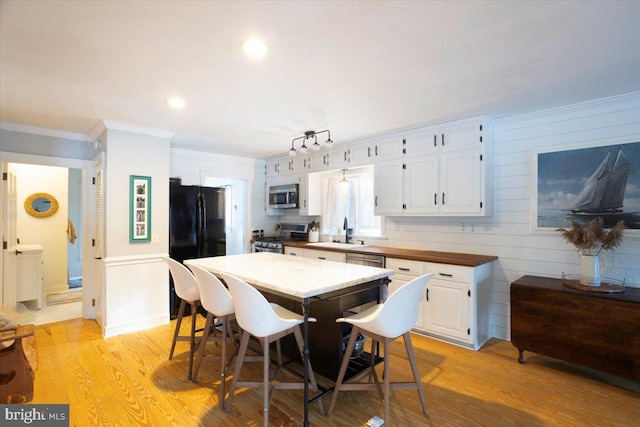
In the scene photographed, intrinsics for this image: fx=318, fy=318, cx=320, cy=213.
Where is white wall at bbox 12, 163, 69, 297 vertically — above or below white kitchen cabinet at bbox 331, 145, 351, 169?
below

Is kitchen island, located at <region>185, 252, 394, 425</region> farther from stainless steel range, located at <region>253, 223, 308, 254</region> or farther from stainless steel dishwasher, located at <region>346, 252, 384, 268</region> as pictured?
stainless steel range, located at <region>253, 223, 308, 254</region>

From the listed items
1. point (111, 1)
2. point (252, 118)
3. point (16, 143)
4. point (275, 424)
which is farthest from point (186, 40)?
point (16, 143)

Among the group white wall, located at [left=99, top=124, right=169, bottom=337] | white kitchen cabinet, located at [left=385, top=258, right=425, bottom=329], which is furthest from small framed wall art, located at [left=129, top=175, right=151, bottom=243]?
white kitchen cabinet, located at [left=385, top=258, right=425, bottom=329]

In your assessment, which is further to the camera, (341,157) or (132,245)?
(341,157)

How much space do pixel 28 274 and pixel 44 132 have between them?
7.31 ft

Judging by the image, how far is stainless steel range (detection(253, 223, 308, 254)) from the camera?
517 cm

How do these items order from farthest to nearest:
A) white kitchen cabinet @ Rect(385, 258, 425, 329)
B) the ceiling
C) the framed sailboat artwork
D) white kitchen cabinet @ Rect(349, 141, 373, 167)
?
white kitchen cabinet @ Rect(349, 141, 373, 167) < white kitchen cabinet @ Rect(385, 258, 425, 329) < the framed sailboat artwork < the ceiling

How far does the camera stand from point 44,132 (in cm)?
379

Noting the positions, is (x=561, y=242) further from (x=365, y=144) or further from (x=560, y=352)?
(x=365, y=144)

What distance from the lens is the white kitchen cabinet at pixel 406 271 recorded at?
3.52 m

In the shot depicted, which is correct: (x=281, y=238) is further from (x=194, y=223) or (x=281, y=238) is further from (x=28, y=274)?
(x=28, y=274)

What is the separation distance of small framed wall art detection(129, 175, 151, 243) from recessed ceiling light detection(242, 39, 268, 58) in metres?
2.49

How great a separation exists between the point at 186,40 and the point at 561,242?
3.68 meters

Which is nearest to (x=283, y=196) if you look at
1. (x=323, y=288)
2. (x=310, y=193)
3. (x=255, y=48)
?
(x=310, y=193)
